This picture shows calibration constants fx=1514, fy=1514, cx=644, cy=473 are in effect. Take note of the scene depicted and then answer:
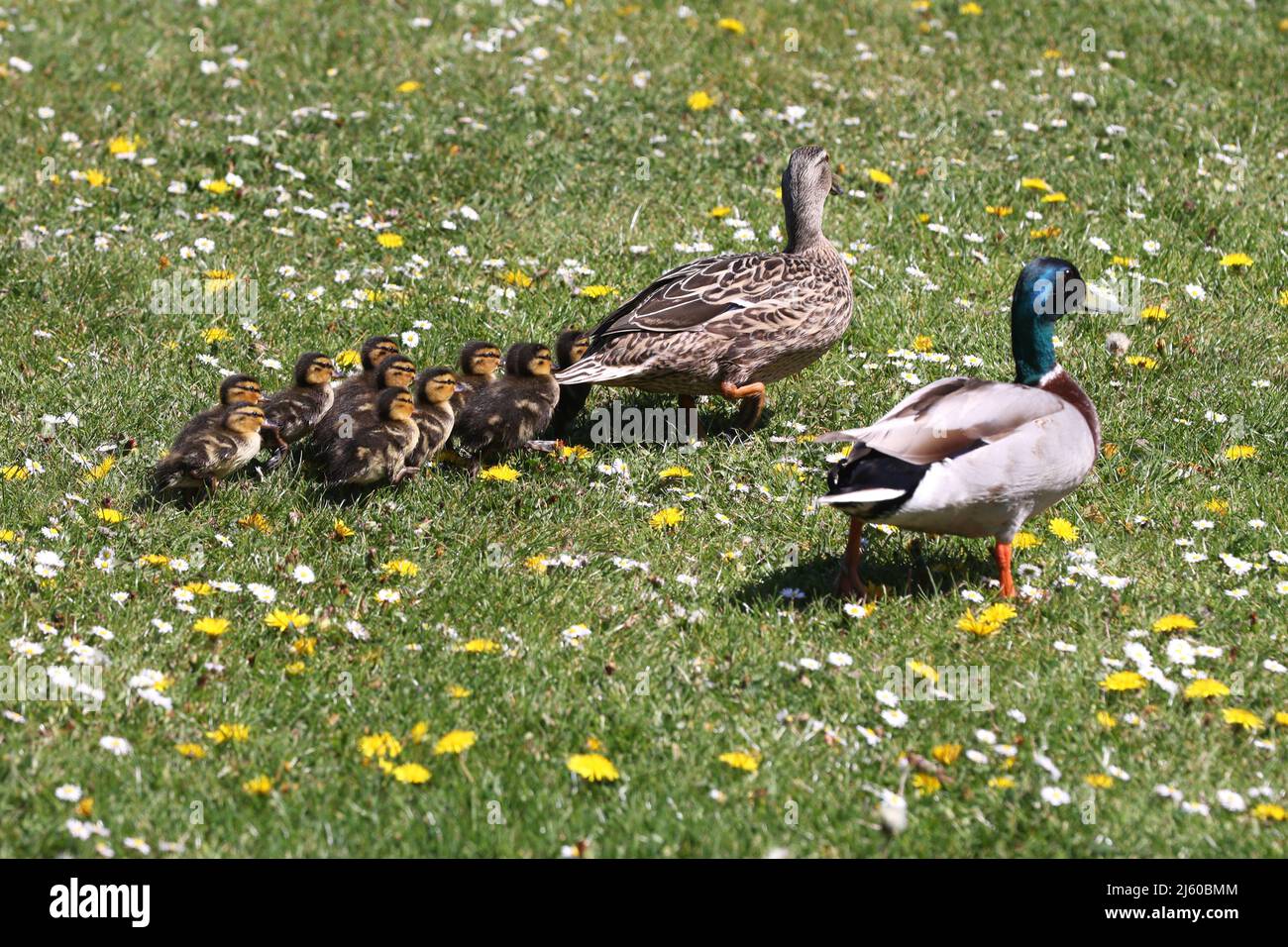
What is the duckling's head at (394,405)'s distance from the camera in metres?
7.05

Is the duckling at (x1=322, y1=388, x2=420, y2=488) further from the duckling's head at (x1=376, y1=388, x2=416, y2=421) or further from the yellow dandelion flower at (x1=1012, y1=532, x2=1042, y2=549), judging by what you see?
the yellow dandelion flower at (x1=1012, y1=532, x2=1042, y2=549)

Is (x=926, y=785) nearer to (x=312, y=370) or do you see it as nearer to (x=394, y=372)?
(x=394, y=372)

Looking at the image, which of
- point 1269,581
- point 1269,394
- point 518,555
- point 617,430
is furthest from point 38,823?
point 1269,394

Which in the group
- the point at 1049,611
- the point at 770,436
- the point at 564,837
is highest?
the point at 770,436

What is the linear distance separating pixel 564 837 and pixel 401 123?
26.0 ft

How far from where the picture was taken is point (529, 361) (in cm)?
773

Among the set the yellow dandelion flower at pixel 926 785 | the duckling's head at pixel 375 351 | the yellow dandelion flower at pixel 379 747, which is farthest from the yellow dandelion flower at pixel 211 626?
the yellow dandelion flower at pixel 926 785

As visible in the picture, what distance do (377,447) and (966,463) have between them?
105 inches

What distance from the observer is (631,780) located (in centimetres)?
509

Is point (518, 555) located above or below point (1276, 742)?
above

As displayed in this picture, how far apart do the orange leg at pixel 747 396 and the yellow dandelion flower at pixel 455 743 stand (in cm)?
337

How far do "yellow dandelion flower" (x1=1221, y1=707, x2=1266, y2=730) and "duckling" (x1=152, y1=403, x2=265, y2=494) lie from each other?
14.2ft

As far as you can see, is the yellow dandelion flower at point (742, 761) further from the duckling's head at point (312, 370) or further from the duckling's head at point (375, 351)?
the duckling's head at point (375, 351)

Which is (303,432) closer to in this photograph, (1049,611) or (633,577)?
(633,577)
